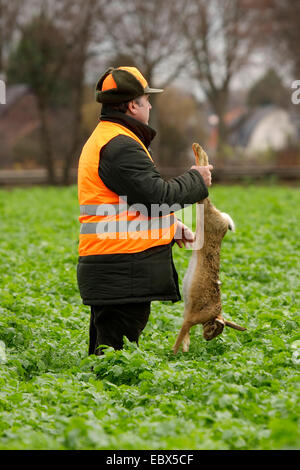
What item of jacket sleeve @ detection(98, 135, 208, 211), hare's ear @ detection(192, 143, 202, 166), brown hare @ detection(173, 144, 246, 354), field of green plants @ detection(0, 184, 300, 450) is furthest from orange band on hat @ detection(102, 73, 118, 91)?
field of green plants @ detection(0, 184, 300, 450)

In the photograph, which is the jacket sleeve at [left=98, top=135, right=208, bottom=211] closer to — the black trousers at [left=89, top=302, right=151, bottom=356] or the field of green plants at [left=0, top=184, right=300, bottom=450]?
the black trousers at [left=89, top=302, right=151, bottom=356]

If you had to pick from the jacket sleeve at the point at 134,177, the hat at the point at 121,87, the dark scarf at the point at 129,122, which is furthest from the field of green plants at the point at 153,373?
the hat at the point at 121,87

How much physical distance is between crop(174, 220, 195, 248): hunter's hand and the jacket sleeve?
0.41 metres

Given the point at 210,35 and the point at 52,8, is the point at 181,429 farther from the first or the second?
the point at 210,35

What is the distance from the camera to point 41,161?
42906 mm

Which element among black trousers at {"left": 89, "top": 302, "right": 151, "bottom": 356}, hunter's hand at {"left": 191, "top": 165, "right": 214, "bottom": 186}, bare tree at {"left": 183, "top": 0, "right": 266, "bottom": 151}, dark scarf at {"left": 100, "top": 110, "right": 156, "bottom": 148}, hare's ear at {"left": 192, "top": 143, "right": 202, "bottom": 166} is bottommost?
black trousers at {"left": 89, "top": 302, "right": 151, "bottom": 356}

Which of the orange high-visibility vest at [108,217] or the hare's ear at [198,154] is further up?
the hare's ear at [198,154]

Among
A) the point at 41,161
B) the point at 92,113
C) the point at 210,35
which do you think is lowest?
the point at 41,161

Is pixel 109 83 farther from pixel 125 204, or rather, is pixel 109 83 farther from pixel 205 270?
pixel 205 270

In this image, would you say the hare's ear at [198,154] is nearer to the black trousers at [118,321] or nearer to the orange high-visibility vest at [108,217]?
the orange high-visibility vest at [108,217]

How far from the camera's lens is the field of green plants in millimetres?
3938

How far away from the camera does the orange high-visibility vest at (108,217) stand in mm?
4953
